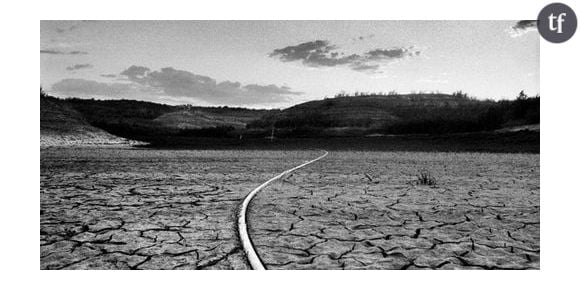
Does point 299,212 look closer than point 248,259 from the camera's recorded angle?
No

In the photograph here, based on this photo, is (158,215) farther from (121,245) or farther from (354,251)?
(354,251)

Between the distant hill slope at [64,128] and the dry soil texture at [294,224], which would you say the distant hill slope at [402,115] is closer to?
the distant hill slope at [64,128]

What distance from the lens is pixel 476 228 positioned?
11.1ft

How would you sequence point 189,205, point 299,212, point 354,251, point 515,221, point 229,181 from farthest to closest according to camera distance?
point 229,181 → point 189,205 → point 299,212 → point 515,221 → point 354,251

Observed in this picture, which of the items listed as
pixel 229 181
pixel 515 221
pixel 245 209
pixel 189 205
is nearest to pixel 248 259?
pixel 245 209

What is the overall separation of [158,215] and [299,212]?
141cm

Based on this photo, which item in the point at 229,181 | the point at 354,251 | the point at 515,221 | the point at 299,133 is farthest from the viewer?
the point at 299,133

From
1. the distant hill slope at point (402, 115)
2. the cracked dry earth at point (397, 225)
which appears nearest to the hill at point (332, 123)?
the distant hill slope at point (402, 115)

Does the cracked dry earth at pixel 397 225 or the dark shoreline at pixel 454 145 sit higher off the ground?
the dark shoreline at pixel 454 145

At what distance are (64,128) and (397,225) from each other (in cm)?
1827
